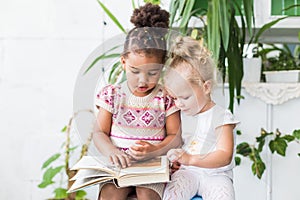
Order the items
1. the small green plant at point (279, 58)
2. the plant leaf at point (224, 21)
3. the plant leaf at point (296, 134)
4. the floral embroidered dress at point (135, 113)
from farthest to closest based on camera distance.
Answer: the small green plant at point (279, 58), the plant leaf at point (296, 134), the plant leaf at point (224, 21), the floral embroidered dress at point (135, 113)

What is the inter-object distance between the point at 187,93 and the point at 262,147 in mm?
1028

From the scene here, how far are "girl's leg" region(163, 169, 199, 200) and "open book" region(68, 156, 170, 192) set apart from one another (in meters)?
0.10

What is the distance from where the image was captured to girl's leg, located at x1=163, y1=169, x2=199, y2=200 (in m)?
1.53

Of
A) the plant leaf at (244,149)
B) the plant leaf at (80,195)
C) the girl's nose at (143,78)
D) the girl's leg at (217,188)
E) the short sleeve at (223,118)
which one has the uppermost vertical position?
the girl's nose at (143,78)

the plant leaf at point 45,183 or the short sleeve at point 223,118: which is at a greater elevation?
the short sleeve at point 223,118

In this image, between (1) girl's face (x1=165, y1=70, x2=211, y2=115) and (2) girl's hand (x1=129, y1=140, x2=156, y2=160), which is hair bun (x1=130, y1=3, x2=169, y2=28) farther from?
(2) girl's hand (x1=129, y1=140, x2=156, y2=160)

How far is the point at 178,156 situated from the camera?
151 centimetres

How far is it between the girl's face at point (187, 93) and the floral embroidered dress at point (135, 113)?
1.9 inches

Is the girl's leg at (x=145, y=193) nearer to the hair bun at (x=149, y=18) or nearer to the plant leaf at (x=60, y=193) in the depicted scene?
the hair bun at (x=149, y=18)

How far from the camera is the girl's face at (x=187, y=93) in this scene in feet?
4.75

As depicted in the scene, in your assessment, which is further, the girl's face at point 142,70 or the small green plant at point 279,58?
the small green plant at point 279,58

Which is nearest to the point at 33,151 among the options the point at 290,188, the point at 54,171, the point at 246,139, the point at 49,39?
the point at 54,171

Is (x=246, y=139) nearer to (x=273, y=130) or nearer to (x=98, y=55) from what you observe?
(x=273, y=130)

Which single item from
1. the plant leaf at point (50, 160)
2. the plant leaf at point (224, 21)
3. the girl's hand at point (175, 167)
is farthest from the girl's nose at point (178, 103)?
the plant leaf at point (50, 160)
